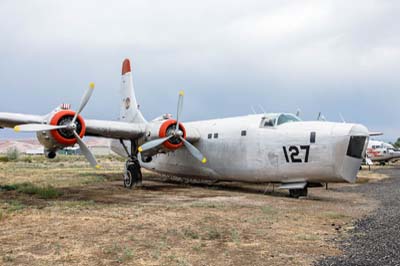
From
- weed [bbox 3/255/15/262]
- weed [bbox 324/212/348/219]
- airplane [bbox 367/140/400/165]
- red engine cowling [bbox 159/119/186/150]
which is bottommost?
airplane [bbox 367/140/400/165]

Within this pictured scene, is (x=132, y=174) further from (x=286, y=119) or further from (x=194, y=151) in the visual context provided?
(x=286, y=119)

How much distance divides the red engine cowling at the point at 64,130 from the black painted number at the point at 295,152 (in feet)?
24.1

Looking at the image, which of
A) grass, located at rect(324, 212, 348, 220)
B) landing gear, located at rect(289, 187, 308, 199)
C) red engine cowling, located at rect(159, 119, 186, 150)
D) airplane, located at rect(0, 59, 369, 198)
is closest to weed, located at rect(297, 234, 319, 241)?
grass, located at rect(324, 212, 348, 220)

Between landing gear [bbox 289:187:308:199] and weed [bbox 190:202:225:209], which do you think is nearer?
weed [bbox 190:202:225:209]

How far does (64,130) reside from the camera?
1396 cm

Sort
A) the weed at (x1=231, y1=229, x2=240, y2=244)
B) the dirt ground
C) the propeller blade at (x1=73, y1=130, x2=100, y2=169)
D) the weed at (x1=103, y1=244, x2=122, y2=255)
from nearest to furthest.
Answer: the dirt ground
the weed at (x1=103, y1=244, x2=122, y2=255)
the weed at (x1=231, y1=229, x2=240, y2=244)
the propeller blade at (x1=73, y1=130, x2=100, y2=169)

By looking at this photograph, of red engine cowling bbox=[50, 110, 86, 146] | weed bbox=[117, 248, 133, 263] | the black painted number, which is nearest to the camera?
weed bbox=[117, 248, 133, 263]

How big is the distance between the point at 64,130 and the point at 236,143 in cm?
695

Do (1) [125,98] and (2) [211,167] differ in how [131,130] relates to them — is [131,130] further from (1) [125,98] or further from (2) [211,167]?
(1) [125,98]

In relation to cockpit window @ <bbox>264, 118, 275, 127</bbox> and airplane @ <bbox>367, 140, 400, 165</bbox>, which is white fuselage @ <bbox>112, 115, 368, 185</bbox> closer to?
cockpit window @ <bbox>264, 118, 275, 127</bbox>

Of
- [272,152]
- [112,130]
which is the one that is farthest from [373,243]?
[112,130]

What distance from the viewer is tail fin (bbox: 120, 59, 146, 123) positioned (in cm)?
2262

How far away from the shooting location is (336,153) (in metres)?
13.7

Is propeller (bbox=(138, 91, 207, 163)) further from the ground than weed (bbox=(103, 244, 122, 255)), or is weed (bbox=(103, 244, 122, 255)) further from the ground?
propeller (bbox=(138, 91, 207, 163))
